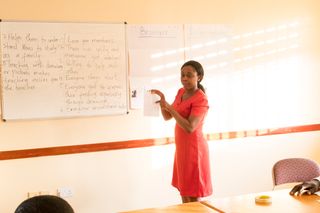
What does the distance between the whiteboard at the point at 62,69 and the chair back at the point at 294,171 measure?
1.44 meters

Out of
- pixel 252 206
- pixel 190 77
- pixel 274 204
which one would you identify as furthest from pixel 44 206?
pixel 190 77

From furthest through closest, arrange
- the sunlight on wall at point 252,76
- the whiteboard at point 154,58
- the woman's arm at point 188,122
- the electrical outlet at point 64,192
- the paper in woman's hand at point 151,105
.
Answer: the sunlight on wall at point 252,76
the whiteboard at point 154,58
the electrical outlet at point 64,192
the paper in woman's hand at point 151,105
the woman's arm at point 188,122

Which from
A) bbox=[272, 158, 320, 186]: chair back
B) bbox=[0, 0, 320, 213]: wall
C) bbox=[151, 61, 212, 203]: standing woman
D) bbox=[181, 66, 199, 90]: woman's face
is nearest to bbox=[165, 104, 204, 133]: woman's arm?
bbox=[151, 61, 212, 203]: standing woman

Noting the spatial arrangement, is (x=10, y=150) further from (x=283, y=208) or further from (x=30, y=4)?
(x=283, y=208)

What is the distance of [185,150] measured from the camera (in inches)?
122

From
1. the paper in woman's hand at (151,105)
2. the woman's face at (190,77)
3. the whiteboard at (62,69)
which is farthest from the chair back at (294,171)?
the whiteboard at (62,69)

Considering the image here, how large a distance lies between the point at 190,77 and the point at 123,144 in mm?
994

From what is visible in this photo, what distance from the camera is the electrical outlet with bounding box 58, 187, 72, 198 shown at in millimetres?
3569

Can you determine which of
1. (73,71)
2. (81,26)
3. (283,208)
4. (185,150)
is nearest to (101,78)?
(73,71)

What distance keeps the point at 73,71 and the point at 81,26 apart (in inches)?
15.4

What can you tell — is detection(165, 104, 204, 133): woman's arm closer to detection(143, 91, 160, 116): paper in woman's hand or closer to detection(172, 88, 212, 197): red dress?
detection(172, 88, 212, 197): red dress

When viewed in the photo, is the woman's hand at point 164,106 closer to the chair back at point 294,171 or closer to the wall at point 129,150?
the wall at point 129,150

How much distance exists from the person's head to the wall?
1204mm

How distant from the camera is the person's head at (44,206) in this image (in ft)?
7.47
